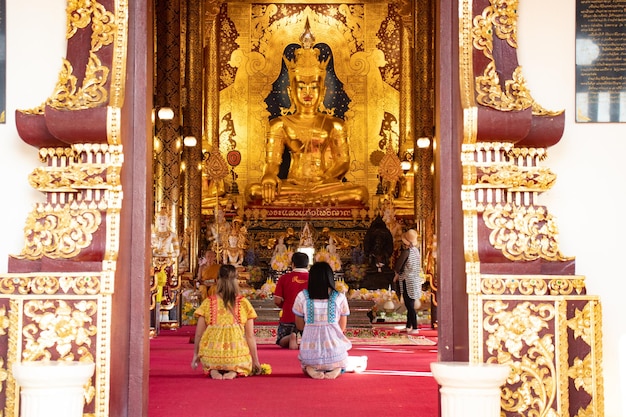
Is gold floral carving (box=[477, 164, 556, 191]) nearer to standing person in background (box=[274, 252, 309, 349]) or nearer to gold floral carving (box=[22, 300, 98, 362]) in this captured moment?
gold floral carving (box=[22, 300, 98, 362])

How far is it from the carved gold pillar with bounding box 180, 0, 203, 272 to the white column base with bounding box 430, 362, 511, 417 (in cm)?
1256

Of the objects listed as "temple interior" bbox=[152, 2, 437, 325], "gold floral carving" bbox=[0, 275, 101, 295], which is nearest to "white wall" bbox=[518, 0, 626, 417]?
"gold floral carving" bbox=[0, 275, 101, 295]

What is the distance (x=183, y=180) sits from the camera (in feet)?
55.0

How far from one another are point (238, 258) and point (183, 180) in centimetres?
174

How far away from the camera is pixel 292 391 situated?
7.32 meters

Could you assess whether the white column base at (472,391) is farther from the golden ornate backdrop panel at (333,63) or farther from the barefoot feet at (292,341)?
the golden ornate backdrop panel at (333,63)

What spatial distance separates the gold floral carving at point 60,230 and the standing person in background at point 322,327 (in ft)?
12.1

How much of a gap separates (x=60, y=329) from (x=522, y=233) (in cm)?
232

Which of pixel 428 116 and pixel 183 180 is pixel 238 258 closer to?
pixel 183 180

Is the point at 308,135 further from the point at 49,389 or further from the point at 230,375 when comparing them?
the point at 49,389

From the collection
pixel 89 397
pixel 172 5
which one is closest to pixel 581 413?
pixel 89 397

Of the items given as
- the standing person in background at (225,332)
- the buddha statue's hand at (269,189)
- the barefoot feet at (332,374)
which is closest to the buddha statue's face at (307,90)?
the buddha statue's hand at (269,189)

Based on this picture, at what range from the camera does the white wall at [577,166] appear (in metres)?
5.22

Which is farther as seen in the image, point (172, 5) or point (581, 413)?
point (172, 5)
